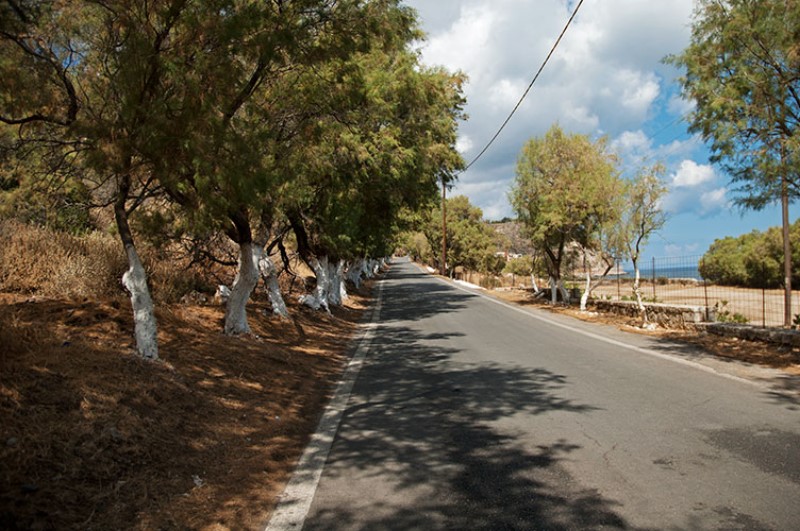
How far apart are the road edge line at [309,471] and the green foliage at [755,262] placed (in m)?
31.1

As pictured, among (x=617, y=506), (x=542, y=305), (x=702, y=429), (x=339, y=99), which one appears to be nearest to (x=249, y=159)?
(x=339, y=99)

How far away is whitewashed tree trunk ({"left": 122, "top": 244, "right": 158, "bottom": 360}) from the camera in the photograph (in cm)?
668

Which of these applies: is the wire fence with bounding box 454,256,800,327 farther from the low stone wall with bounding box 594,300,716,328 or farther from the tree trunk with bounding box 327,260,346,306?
the tree trunk with bounding box 327,260,346,306

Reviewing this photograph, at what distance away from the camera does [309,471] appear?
493cm

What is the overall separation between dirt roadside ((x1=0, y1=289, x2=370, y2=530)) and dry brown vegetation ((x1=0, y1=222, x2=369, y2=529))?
0.5 inches

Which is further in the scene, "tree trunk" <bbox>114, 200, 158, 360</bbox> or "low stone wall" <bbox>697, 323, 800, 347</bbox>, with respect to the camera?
"low stone wall" <bbox>697, 323, 800, 347</bbox>

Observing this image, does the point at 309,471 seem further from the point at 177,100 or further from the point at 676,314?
the point at 676,314

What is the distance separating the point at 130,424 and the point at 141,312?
208 cm

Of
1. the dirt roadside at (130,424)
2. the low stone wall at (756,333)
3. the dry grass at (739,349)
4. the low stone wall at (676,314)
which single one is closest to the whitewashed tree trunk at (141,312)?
the dirt roadside at (130,424)

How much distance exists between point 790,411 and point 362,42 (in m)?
6.96

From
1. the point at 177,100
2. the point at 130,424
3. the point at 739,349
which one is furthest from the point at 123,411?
the point at 739,349

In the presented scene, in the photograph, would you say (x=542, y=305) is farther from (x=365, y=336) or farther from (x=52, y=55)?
(x=52, y=55)

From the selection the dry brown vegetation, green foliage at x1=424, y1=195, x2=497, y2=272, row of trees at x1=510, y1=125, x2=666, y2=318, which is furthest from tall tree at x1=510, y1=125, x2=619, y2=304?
green foliage at x1=424, y1=195, x2=497, y2=272

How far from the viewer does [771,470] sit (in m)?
4.57
